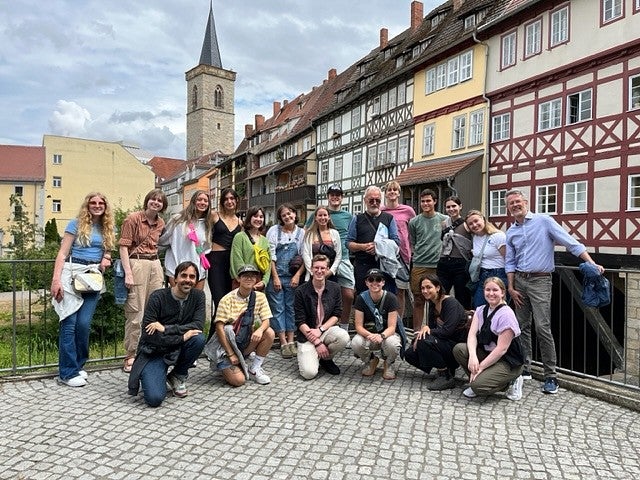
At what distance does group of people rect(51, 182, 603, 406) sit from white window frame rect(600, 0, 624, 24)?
476 inches

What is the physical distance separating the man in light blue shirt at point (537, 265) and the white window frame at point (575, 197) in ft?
38.6

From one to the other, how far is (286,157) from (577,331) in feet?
98.7

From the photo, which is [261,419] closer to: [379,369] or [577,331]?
[379,369]

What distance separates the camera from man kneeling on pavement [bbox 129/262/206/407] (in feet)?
15.6

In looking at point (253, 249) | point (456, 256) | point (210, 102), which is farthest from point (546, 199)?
point (210, 102)

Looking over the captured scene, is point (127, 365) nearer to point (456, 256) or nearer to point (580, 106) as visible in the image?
point (456, 256)

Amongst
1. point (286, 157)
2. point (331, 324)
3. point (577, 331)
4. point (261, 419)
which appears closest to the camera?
point (261, 419)

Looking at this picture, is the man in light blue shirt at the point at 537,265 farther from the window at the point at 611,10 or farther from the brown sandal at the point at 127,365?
the window at the point at 611,10

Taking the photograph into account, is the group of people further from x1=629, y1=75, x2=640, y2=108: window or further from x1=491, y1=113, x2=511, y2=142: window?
x1=491, y1=113, x2=511, y2=142: window

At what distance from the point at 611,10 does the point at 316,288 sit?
1414 centimetres

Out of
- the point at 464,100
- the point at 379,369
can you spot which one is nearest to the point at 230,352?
the point at 379,369

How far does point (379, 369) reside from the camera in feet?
19.8

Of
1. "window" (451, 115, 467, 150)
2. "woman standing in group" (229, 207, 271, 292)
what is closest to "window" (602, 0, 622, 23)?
"window" (451, 115, 467, 150)

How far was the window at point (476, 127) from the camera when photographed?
19516mm
